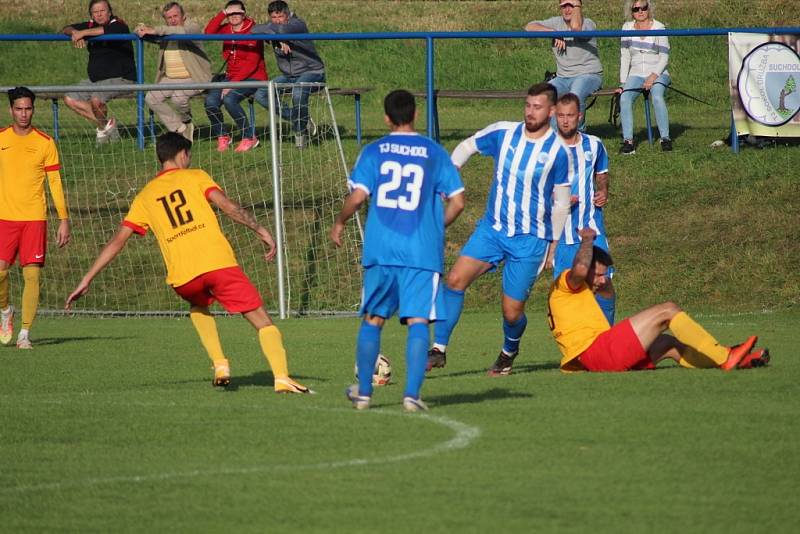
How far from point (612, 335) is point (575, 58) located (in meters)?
8.93

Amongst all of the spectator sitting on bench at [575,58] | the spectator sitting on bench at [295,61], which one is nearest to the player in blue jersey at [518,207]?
the spectator sitting on bench at [575,58]

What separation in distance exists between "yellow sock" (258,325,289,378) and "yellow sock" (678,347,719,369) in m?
2.95

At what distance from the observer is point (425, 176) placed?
28.1 ft

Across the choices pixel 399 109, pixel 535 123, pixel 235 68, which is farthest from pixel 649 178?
pixel 399 109

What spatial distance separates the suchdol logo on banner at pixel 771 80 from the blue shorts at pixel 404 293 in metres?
10.2

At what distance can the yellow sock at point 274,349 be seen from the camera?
9852 mm

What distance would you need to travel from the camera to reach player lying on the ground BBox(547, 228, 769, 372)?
10.1 meters

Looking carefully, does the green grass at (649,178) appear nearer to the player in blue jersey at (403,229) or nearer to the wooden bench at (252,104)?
the wooden bench at (252,104)

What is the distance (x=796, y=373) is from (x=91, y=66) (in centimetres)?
1260

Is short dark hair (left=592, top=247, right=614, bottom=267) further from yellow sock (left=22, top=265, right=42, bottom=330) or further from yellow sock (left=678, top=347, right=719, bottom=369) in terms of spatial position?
yellow sock (left=22, top=265, right=42, bottom=330)

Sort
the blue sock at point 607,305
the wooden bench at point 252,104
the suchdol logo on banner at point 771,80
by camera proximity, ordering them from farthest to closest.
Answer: the wooden bench at point 252,104 → the suchdol logo on banner at point 771,80 → the blue sock at point 607,305

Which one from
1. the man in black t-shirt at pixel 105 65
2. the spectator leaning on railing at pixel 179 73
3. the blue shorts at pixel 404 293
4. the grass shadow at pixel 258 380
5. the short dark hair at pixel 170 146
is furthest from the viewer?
the man in black t-shirt at pixel 105 65

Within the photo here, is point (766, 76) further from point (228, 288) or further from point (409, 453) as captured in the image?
point (409, 453)

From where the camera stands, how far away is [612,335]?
1029 cm
